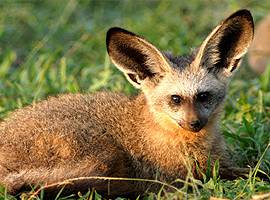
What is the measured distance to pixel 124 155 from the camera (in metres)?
5.91

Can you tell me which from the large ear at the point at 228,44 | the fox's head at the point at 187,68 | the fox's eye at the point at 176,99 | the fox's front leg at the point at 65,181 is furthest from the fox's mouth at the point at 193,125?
the fox's front leg at the point at 65,181

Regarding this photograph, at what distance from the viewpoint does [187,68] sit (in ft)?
19.3

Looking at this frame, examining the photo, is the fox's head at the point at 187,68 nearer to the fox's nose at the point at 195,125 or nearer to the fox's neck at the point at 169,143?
the fox's nose at the point at 195,125

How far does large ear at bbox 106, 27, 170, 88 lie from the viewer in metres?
5.86

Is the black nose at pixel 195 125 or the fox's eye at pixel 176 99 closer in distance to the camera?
the black nose at pixel 195 125

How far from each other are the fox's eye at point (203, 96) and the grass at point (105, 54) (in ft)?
2.11

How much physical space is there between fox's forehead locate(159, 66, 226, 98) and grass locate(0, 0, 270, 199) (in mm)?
701

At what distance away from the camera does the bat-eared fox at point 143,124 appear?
561 centimetres

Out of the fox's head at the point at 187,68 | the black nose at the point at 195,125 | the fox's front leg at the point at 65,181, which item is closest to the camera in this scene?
the fox's front leg at the point at 65,181

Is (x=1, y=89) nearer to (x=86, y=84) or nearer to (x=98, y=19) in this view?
(x=86, y=84)

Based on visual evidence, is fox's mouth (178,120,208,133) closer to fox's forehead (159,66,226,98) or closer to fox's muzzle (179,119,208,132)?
fox's muzzle (179,119,208,132)

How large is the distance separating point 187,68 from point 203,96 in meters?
0.27

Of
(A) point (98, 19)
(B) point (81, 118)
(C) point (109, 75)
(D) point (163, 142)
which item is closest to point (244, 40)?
(D) point (163, 142)

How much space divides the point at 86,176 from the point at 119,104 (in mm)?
1013
